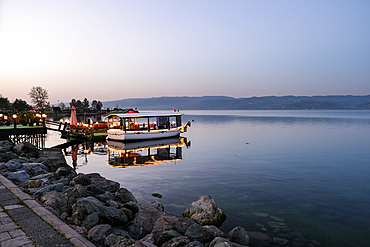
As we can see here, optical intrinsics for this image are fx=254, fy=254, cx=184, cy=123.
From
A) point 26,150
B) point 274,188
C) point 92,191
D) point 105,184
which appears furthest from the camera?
point 26,150

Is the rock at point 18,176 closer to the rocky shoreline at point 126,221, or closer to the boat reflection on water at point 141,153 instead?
the rocky shoreline at point 126,221

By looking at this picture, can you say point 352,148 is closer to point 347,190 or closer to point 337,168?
point 337,168

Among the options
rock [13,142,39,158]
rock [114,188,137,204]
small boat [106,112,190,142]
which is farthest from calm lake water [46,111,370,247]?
small boat [106,112,190,142]

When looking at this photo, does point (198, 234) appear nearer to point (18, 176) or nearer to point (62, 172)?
point (18, 176)

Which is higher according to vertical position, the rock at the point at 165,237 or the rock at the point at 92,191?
the rock at the point at 92,191

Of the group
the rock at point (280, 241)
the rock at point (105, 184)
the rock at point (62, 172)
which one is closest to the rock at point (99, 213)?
the rock at point (105, 184)

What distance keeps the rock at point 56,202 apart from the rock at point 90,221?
3.67 feet

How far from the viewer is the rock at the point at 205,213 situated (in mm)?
9398

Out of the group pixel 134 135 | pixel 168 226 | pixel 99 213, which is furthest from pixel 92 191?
pixel 134 135

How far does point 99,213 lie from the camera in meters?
7.37

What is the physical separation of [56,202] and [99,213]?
5.20ft

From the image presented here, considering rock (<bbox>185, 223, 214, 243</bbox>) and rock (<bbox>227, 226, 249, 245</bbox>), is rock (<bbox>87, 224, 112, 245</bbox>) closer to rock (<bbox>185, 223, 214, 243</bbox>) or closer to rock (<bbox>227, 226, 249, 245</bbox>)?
rock (<bbox>185, 223, 214, 243</bbox>)

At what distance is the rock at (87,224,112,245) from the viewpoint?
624 centimetres

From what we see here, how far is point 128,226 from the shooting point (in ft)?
25.2
